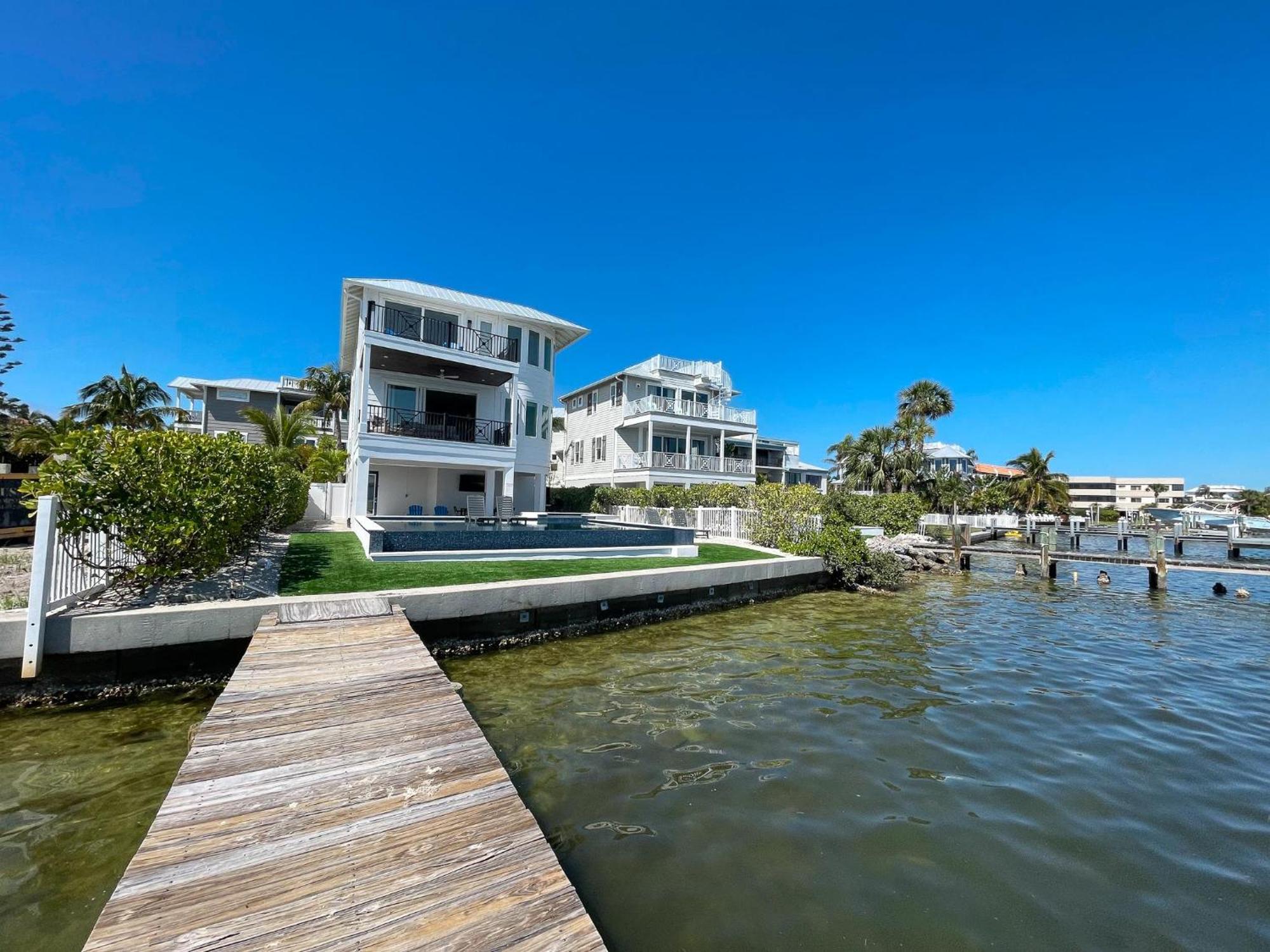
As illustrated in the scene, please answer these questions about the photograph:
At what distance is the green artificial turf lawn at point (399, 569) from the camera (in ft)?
30.5

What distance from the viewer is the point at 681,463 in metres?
33.2

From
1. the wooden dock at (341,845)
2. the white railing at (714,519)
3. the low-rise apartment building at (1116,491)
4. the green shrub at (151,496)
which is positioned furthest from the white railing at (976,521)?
the low-rise apartment building at (1116,491)

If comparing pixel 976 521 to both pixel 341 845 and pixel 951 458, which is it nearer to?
pixel 951 458

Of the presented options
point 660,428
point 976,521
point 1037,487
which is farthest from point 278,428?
point 1037,487

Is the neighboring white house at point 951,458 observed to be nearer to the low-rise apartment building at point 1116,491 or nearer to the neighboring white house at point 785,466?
the neighboring white house at point 785,466

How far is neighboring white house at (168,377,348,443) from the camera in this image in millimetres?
34094

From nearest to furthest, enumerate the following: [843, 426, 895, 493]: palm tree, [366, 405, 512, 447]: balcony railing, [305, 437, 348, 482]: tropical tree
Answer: [366, 405, 512, 447]: balcony railing < [305, 437, 348, 482]: tropical tree < [843, 426, 895, 493]: palm tree

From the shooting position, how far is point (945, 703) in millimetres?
7305

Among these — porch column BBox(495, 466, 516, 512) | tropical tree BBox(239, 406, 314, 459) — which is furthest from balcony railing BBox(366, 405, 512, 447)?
tropical tree BBox(239, 406, 314, 459)

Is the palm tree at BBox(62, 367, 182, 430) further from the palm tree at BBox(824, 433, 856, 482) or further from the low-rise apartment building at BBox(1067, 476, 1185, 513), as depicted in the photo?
the low-rise apartment building at BBox(1067, 476, 1185, 513)

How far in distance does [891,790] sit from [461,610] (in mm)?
6380

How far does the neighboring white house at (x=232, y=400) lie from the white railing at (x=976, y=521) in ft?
143

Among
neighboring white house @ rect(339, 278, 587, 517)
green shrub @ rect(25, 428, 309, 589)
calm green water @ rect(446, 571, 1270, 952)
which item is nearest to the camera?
calm green water @ rect(446, 571, 1270, 952)

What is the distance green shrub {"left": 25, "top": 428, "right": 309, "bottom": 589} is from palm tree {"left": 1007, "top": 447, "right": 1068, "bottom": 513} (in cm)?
6598
